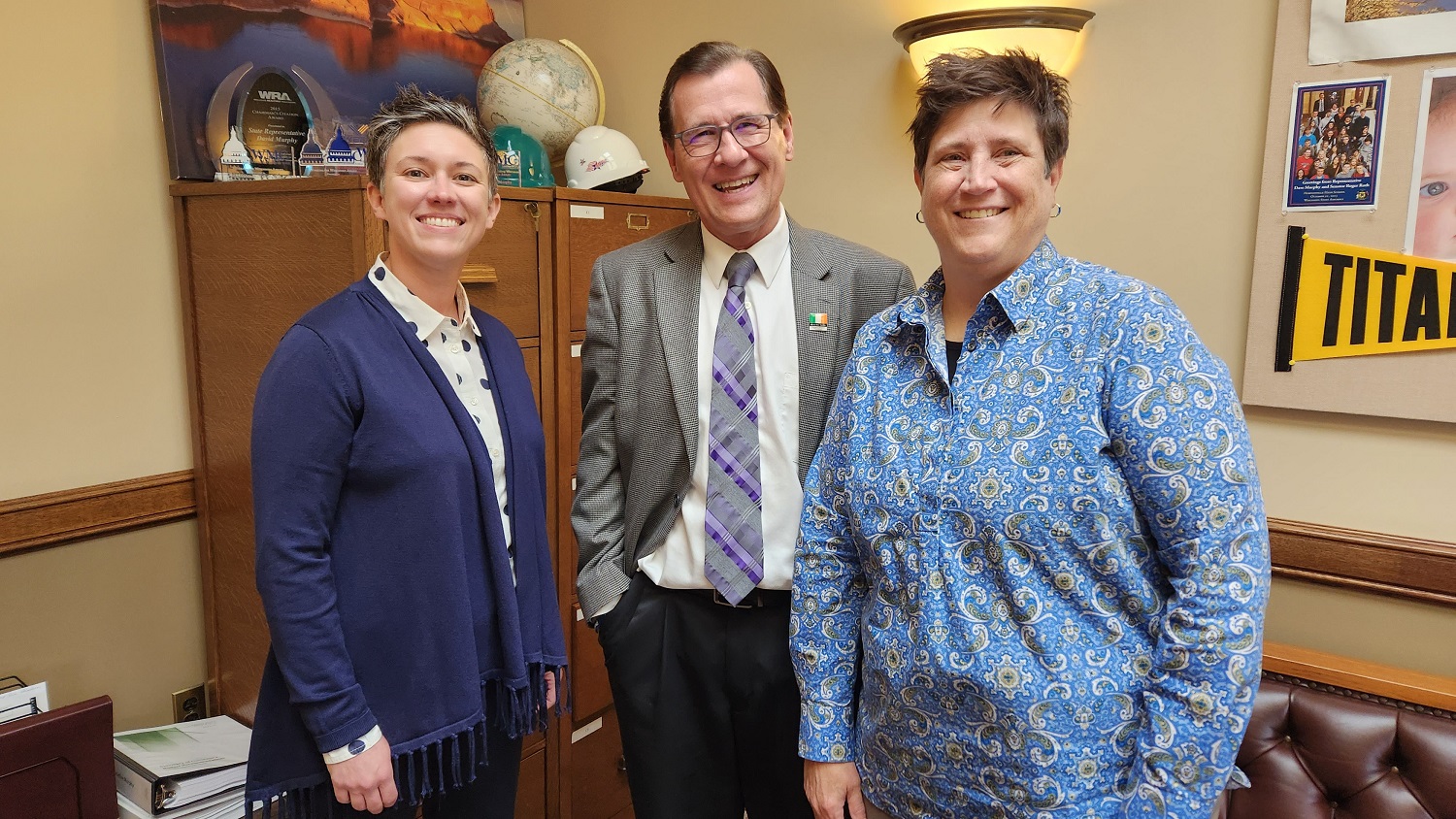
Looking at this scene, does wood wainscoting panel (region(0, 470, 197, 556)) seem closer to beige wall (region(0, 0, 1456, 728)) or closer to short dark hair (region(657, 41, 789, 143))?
beige wall (region(0, 0, 1456, 728))

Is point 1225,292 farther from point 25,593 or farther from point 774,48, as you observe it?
point 25,593

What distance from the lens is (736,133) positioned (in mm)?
1500

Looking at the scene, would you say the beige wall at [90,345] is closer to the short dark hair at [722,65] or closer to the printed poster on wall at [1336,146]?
the short dark hair at [722,65]

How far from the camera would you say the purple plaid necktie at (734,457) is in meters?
1.49

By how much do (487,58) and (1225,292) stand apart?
2.19 metres

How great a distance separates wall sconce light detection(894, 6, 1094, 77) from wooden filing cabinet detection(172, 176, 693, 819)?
868mm

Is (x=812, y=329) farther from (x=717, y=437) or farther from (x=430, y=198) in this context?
(x=430, y=198)

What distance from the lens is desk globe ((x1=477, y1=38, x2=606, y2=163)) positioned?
248 cm

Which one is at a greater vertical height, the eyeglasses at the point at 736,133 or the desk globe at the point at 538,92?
the desk globe at the point at 538,92

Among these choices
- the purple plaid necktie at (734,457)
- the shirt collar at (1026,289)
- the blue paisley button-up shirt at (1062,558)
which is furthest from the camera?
the purple plaid necktie at (734,457)

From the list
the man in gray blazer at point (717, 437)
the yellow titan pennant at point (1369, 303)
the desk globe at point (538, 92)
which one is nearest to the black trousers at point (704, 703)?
the man in gray blazer at point (717, 437)

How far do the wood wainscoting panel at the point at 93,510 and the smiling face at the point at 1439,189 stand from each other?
272 cm

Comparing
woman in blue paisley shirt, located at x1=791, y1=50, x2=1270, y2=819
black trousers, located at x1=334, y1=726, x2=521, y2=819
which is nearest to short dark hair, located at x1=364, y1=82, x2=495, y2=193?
woman in blue paisley shirt, located at x1=791, y1=50, x2=1270, y2=819

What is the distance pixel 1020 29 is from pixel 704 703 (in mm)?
1570
